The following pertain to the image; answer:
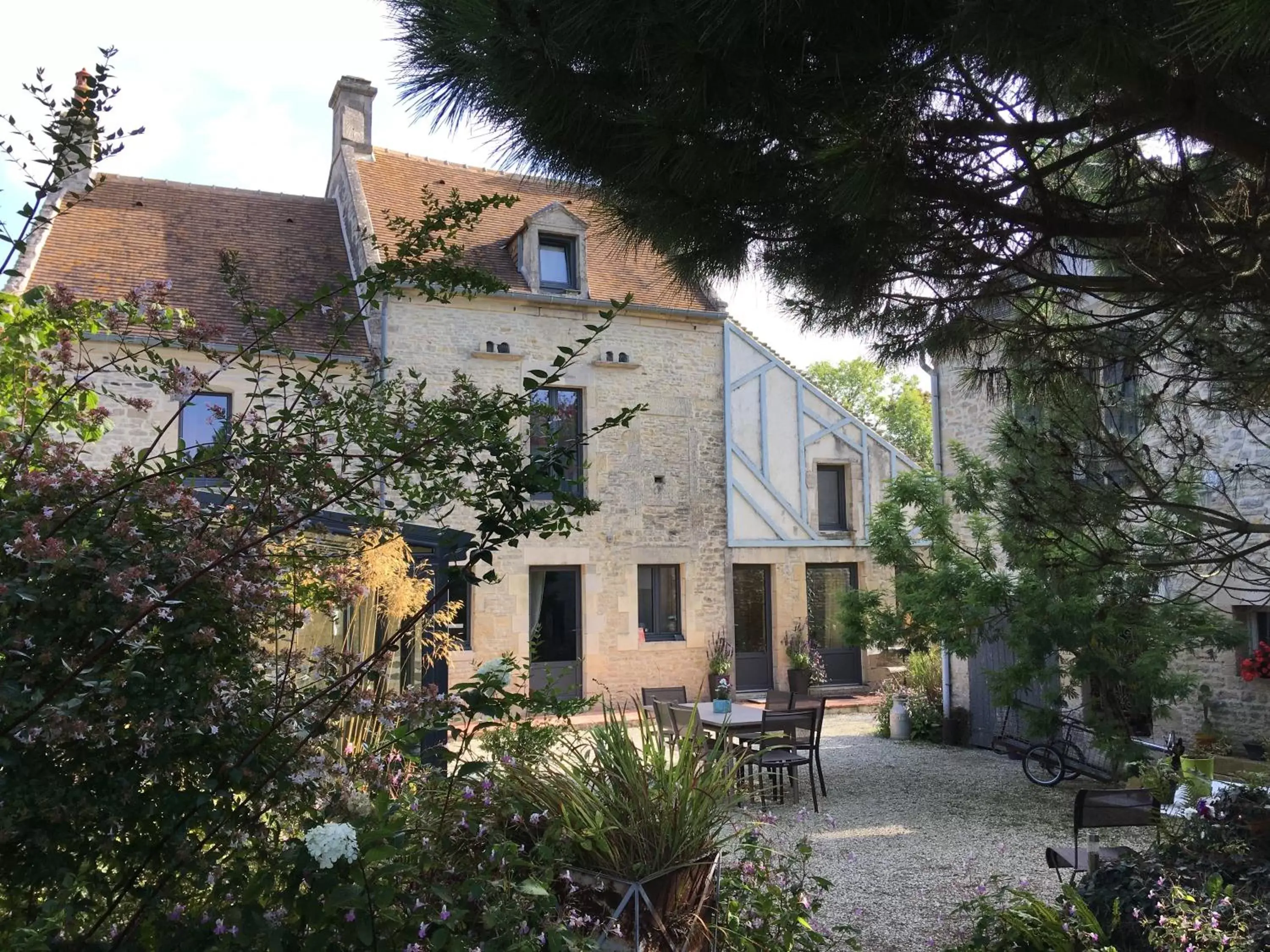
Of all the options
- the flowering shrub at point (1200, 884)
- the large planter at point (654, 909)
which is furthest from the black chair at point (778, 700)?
the large planter at point (654, 909)

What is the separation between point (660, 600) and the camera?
15211 mm

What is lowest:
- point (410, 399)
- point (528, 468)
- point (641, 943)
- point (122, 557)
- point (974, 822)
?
point (974, 822)

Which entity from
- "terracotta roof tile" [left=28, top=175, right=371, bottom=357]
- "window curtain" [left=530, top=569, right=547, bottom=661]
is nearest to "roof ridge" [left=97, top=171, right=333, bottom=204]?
"terracotta roof tile" [left=28, top=175, right=371, bottom=357]

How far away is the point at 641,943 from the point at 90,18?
9.71 feet

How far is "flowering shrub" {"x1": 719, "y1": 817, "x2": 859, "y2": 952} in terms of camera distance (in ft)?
11.1

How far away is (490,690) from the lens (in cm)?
236

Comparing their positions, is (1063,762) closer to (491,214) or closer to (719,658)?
(719,658)

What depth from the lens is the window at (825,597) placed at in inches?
643

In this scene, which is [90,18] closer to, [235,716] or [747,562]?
[235,716]

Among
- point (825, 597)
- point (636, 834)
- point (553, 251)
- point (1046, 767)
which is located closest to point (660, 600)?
point (825, 597)

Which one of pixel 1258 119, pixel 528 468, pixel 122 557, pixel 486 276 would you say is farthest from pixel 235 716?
pixel 1258 119

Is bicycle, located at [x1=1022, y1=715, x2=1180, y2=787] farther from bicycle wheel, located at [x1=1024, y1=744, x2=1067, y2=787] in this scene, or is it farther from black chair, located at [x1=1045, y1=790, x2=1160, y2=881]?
black chair, located at [x1=1045, y1=790, x2=1160, y2=881]

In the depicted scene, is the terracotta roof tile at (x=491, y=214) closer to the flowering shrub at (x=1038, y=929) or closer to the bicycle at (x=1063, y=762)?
the bicycle at (x=1063, y=762)

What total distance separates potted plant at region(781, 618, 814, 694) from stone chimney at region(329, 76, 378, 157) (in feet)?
32.8
